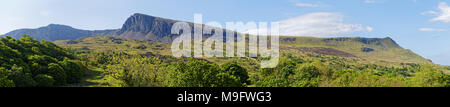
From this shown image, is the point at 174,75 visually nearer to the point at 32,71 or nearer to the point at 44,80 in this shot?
the point at 44,80

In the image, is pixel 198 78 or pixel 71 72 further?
pixel 71 72

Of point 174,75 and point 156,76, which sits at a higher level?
point 174,75

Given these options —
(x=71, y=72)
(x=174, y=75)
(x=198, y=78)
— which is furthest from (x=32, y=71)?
(x=198, y=78)

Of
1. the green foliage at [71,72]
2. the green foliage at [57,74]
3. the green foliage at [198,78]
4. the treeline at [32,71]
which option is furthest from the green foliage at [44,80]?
the green foliage at [198,78]

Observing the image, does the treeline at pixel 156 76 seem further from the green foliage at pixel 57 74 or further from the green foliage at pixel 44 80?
the green foliage at pixel 57 74

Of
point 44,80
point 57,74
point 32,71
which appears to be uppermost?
point 32,71

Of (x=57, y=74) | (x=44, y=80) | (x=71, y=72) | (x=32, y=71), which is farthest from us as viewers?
(x=71, y=72)

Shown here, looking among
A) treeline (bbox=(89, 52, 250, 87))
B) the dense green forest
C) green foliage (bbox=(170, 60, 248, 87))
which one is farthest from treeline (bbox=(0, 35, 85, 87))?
green foliage (bbox=(170, 60, 248, 87))

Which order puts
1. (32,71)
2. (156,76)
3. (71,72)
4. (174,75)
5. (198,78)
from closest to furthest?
1. (198,78)
2. (156,76)
3. (174,75)
4. (32,71)
5. (71,72)

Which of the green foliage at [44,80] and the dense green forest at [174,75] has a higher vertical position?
the dense green forest at [174,75]
